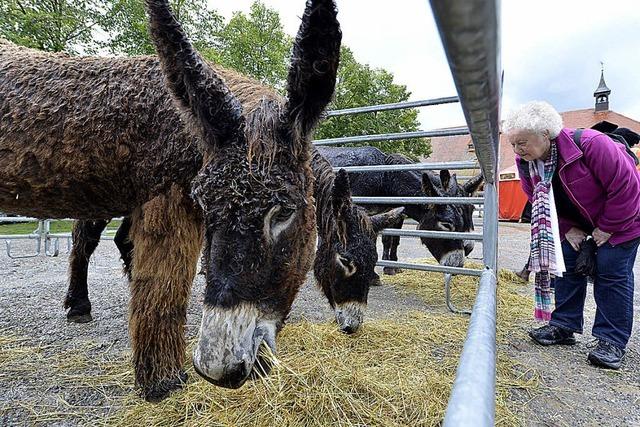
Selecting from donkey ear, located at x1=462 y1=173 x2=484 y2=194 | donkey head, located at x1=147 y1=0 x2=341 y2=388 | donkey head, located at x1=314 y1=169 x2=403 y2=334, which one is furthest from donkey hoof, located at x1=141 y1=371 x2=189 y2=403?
donkey ear, located at x1=462 y1=173 x2=484 y2=194

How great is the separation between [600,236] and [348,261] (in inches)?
76.5

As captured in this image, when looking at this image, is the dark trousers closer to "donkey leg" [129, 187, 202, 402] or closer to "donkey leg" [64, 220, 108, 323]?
"donkey leg" [129, 187, 202, 402]

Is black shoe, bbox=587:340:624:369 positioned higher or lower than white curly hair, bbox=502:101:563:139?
lower

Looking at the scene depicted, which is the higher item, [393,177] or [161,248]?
[393,177]

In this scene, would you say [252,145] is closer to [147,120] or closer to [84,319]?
[147,120]

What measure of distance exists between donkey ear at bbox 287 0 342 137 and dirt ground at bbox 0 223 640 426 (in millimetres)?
1988

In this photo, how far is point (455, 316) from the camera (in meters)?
3.88

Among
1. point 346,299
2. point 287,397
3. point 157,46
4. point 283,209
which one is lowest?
point 287,397

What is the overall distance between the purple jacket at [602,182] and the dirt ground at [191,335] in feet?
3.36

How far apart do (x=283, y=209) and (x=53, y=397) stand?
2.04 metres

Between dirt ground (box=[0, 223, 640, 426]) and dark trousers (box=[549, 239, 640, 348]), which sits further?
dark trousers (box=[549, 239, 640, 348])

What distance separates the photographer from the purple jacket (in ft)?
8.84

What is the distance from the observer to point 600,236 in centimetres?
283

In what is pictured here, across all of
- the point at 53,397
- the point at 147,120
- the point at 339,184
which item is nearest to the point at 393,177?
the point at 339,184
